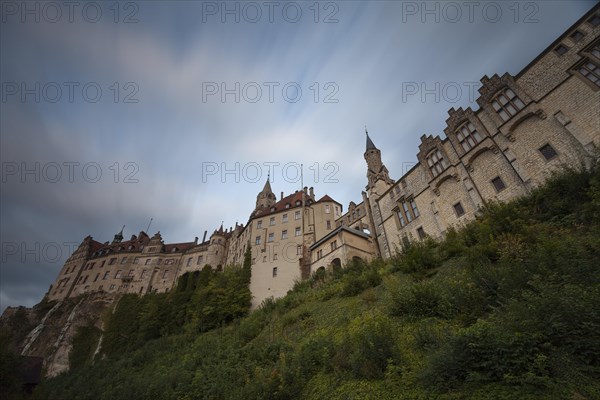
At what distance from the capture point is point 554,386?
181 inches

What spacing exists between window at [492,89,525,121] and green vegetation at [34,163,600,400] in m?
9.58

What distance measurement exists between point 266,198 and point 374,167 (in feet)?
100

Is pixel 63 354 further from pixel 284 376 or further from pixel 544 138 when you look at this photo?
pixel 544 138

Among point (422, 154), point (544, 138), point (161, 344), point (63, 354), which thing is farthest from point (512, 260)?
point (63, 354)

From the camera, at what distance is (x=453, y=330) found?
24.3 feet

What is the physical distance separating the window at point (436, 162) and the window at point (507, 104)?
5.85 m

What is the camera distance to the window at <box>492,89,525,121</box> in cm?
2135

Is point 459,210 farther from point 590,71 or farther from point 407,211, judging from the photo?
point 590,71

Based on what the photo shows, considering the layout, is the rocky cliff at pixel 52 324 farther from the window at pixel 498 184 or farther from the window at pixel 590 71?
the window at pixel 590 71

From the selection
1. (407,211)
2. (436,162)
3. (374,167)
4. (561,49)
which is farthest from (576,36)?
(374,167)

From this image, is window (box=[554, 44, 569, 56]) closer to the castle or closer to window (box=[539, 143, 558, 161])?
the castle

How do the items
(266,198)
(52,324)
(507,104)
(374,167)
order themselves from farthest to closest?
1. (266,198)
2. (52,324)
3. (374,167)
4. (507,104)

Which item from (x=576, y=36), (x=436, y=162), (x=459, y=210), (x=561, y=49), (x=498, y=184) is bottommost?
(x=459, y=210)

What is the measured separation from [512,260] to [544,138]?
1500 cm
